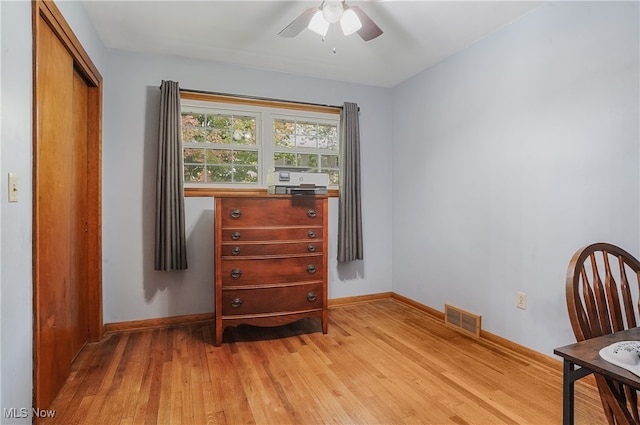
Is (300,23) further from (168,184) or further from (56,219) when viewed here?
(56,219)

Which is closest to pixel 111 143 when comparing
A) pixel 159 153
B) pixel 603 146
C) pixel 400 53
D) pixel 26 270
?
pixel 159 153

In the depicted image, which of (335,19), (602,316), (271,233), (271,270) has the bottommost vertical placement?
(271,270)

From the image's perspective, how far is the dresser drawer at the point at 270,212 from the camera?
8.57ft

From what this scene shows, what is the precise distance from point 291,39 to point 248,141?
1.05 m

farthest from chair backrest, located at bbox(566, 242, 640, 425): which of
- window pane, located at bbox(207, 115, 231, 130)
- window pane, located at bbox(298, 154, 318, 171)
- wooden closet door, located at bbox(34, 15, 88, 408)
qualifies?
window pane, located at bbox(207, 115, 231, 130)

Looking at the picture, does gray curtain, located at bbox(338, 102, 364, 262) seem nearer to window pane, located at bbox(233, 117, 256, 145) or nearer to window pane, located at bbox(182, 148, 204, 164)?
window pane, located at bbox(233, 117, 256, 145)

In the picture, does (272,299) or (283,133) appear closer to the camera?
(272,299)

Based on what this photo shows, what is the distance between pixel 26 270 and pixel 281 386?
1.43m

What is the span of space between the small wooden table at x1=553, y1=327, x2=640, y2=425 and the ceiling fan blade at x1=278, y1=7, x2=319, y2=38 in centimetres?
201

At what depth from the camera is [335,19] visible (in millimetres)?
2012

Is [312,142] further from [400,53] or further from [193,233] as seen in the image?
[193,233]

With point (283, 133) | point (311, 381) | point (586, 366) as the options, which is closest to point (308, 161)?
point (283, 133)

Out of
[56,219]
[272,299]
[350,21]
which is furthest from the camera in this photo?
[272,299]

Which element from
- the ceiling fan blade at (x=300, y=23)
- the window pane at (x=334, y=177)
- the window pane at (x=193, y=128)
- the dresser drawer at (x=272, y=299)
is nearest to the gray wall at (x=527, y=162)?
the window pane at (x=334, y=177)
